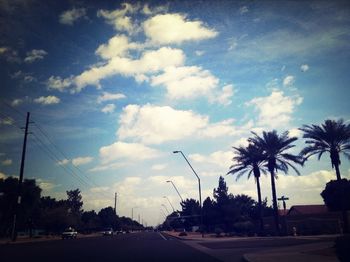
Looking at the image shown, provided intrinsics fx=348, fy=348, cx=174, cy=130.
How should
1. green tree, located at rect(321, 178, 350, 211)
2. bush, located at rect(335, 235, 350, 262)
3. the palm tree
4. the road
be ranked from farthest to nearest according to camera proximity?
1. green tree, located at rect(321, 178, 350, 211)
2. the palm tree
3. the road
4. bush, located at rect(335, 235, 350, 262)

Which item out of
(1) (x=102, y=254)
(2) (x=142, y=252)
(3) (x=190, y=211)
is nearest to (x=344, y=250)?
(1) (x=102, y=254)

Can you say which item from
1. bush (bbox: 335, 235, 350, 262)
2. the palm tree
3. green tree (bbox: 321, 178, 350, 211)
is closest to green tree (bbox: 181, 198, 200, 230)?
green tree (bbox: 321, 178, 350, 211)

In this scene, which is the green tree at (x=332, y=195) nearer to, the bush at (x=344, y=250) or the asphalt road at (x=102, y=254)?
the asphalt road at (x=102, y=254)

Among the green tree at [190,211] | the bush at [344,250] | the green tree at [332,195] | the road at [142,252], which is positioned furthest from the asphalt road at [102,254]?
the green tree at [190,211]

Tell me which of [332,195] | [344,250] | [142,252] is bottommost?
[142,252]

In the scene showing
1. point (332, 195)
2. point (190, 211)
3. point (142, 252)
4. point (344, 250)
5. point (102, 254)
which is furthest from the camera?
point (190, 211)

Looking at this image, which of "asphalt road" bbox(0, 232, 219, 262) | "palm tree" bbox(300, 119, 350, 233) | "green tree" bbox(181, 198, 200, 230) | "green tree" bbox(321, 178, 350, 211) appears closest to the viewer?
"asphalt road" bbox(0, 232, 219, 262)

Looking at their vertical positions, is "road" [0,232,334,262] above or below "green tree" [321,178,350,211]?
below

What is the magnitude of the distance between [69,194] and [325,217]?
120m

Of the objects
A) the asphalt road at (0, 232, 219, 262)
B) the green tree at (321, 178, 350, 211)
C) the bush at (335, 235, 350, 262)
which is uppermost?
the green tree at (321, 178, 350, 211)

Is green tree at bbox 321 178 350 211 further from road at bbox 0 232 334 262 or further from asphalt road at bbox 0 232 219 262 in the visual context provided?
asphalt road at bbox 0 232 219 262

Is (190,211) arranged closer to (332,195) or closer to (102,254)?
(332,195)

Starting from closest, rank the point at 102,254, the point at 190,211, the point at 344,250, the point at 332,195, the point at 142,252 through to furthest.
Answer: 1. the point at 344,250
2. the point at 102,254
3. the point at 142,252
4. the point at 332,195
5. the point at 190,211

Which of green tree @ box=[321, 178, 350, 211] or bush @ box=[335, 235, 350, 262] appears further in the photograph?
green tree @ box=[321, 178, 350, 211]
